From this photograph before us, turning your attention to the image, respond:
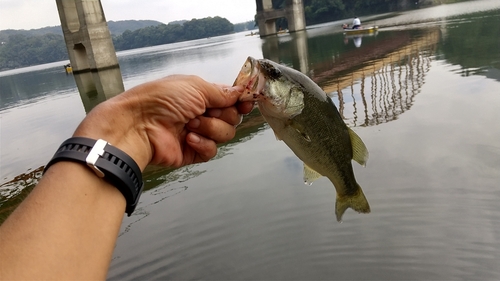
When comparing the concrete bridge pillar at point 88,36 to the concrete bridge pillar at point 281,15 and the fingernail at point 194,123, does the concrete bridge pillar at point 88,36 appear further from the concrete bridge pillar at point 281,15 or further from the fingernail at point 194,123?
the concrete bridge pillar at point 281,15

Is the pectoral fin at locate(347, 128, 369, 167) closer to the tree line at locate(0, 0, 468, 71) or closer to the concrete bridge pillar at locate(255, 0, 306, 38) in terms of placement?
the concrete bridge pillar at locate(255, 0, 306, 38)

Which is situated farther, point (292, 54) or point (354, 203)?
point (292, 54)

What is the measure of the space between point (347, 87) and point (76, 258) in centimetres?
1332

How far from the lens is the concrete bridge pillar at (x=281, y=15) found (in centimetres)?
7625

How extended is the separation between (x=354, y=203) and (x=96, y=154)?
2.38 meters

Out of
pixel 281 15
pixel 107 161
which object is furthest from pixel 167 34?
pixel 107 161

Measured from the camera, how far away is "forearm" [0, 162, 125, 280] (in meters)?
1.44

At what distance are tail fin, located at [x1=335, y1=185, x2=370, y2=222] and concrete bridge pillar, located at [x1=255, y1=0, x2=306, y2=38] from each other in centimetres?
7741

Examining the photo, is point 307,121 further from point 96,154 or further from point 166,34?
point 166,34

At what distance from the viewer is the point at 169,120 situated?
2.61 meters

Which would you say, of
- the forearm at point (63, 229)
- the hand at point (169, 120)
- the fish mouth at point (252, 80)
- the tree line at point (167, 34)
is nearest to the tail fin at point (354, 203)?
the hand at point (169, 120)

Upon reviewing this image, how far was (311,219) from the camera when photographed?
230 inches

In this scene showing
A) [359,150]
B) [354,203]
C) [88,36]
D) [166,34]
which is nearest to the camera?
[359,150]

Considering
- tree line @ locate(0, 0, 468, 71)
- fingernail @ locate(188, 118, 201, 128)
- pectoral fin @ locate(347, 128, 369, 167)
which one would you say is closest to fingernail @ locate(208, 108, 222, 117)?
fingernail @ locate(188, 118, 201, 128)
